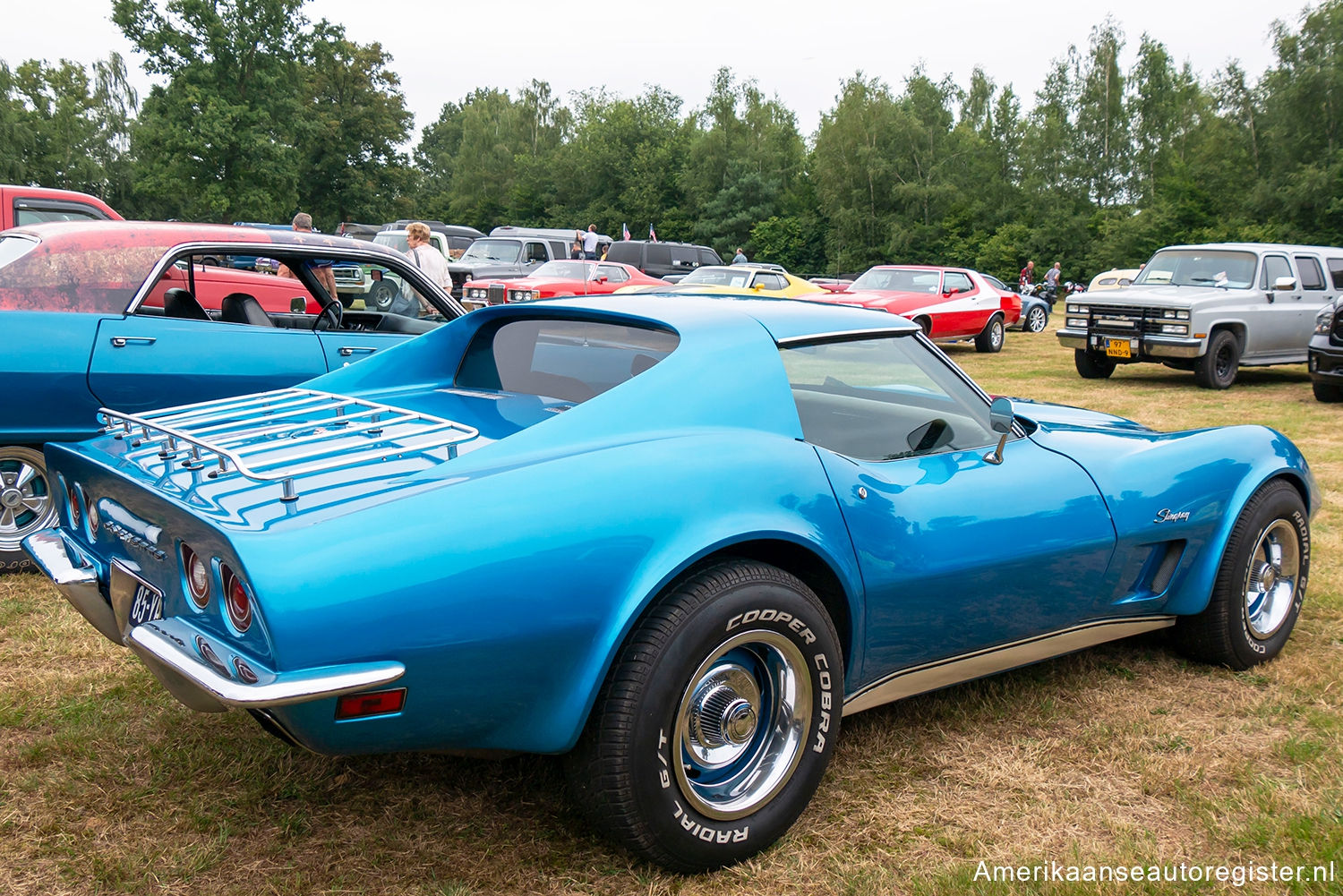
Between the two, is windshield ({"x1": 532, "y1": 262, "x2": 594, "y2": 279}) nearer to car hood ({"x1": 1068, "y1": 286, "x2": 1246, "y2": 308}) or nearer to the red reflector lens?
car hood ({"x1": 1068, "y1": 286, "x2": 1246, "y2": 308})

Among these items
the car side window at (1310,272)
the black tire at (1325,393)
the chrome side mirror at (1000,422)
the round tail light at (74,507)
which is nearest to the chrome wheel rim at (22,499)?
the round tail light at (74,507)

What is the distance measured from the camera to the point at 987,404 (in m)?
3.14

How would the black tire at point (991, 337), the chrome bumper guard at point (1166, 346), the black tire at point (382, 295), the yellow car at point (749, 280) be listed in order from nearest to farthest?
1. the black tire at point (382, 295)
2. the chrome bumper guard at point (1166, 346)
3. the yellow car at point (749, 280)
4. the black tire at point (991, 337)

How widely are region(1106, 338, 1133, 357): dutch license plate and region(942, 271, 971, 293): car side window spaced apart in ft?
13.4

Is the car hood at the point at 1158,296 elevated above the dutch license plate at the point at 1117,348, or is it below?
above

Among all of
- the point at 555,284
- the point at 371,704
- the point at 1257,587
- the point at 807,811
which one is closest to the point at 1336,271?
the point at 555,284

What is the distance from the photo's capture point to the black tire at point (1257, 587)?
11.1ft

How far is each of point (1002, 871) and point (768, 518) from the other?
0.98 m

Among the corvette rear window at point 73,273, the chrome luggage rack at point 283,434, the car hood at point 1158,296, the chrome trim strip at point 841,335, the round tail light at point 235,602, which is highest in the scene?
the corvette rear window at point 73,273

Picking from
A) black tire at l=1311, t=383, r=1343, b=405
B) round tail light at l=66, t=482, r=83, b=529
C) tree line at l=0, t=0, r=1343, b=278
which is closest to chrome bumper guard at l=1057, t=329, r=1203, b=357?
black tire at l=1311, t=383, r=1343, b=405

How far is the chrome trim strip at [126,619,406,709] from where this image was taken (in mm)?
1745

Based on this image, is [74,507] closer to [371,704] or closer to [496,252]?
[371,704]

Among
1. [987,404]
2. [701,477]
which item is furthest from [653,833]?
[987,404]

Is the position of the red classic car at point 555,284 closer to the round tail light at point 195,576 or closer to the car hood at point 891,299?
the car hood at point 891,299
